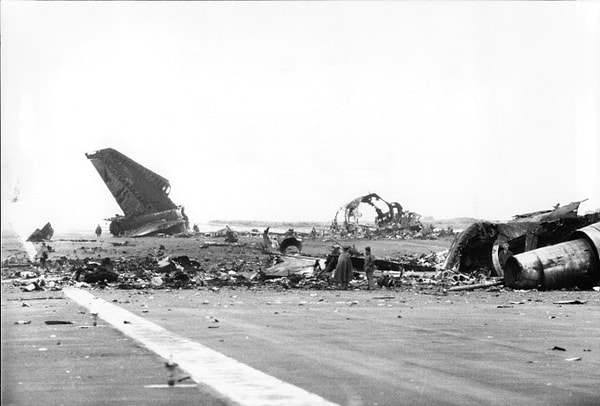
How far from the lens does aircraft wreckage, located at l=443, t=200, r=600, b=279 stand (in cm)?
3108

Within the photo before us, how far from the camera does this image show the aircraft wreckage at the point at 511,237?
3108 centimetres

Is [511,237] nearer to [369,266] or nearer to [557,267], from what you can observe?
[557,267]

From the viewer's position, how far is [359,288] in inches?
1150

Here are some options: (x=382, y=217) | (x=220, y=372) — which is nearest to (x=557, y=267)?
(x=220, y=372)

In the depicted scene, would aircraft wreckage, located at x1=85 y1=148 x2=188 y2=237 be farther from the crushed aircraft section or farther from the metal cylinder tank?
the metal cylinder tank

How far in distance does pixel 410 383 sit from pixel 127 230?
3024 inches

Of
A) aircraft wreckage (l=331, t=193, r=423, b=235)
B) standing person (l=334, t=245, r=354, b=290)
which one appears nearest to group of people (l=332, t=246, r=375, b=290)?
standing person (l=334, t=245, r=354, b=290)

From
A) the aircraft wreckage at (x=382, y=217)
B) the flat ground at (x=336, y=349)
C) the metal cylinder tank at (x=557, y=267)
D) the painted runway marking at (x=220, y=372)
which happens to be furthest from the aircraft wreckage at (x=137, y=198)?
the painted runway marking at (x=220, y=372)

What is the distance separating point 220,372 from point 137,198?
74221mm

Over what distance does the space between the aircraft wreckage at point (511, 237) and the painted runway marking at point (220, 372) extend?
1724 centimetres

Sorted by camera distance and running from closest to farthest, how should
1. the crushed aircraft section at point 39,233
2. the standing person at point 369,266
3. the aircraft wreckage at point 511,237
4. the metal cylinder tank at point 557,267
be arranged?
the crushed aircraft section at point 39,233, the metal cylinder tank at point 557,267, the standing person at point 369,266, the aircraft wreckage at point 511,237

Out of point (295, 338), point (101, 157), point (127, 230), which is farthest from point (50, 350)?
point (127, 230)

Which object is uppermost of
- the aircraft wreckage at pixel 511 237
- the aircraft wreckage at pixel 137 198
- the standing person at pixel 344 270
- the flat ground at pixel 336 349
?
the aircraft wreckage at pixel 137 198

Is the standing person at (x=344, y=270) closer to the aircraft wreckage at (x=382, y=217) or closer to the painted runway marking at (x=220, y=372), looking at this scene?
the painted runway marking at (x=220, y=372)
